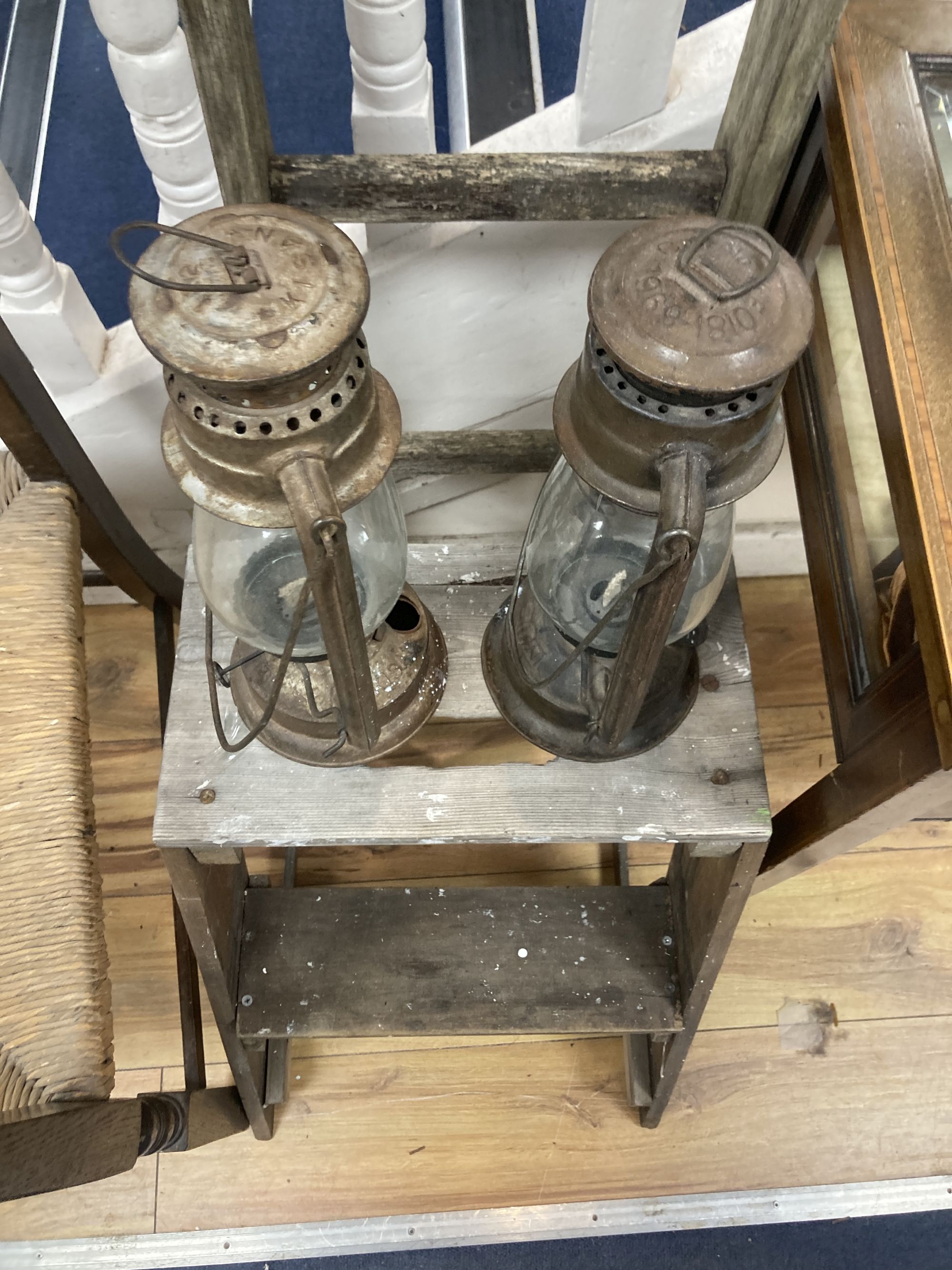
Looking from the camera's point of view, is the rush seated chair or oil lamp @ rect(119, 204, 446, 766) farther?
the rush seated chair

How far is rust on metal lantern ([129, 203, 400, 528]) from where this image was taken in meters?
0.46

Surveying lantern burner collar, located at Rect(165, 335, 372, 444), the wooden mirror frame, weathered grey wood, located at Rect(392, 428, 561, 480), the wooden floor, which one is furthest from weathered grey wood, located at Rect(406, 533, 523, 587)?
the wooden floor

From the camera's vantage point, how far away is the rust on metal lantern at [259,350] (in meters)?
0.46

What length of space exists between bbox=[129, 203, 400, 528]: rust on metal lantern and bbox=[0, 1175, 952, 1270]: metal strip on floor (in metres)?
0.91

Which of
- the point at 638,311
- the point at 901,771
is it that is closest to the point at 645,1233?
the point at 901,771

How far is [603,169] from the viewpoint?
0.72m

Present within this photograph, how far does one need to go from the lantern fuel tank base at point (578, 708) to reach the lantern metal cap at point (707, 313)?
293 mm

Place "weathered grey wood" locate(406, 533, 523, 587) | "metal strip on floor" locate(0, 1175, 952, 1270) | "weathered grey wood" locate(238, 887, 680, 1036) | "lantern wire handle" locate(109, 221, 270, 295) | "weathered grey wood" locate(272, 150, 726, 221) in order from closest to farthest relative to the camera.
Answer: "lantern wire handle" locate(109, 221, 270, 295)
"weathered grey wood" locate(272, 150, 726, 221)
"weathered grey wood" locate(406, 533, 523, 587)
"weathered grey wood" locate(238, 887, 680, 1036)
"metal strip on floor" locate(0, 1175, 952, 1270)

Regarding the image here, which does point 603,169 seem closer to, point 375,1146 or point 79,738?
point 79,738

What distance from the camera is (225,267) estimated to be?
47 cm

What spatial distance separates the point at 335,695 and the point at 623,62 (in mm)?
527

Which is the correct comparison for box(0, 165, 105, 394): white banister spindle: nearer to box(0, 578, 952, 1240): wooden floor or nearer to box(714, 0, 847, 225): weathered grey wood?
box(0, 578, 952, 1240): wooden floor

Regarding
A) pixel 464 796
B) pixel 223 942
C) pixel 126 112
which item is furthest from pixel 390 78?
pixel 126 112

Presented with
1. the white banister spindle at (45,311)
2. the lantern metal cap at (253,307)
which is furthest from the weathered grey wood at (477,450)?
the lantern metal cap at (253,307)
